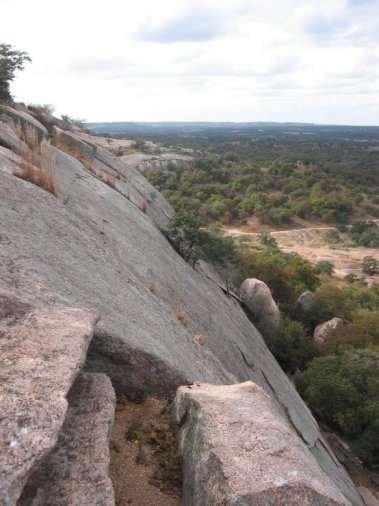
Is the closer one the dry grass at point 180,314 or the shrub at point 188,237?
the dry grass at point 180,314

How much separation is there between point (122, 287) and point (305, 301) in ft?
58.7

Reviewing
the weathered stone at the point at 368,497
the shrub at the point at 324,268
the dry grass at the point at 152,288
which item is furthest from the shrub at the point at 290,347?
the shrub at the point at 324,268

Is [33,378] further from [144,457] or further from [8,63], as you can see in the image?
[8,63]

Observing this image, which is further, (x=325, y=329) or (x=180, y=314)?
(x=325, y=329)

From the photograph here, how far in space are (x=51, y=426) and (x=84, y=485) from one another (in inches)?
22.1

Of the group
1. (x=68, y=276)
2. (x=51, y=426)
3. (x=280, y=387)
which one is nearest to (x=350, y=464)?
(x=280, y=387)

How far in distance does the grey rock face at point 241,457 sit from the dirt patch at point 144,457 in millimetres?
165

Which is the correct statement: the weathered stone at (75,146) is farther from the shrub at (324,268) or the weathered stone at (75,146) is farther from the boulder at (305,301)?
the shrub at (324,268)

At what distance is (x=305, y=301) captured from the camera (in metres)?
22.4

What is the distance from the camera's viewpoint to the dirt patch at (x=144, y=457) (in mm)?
3676

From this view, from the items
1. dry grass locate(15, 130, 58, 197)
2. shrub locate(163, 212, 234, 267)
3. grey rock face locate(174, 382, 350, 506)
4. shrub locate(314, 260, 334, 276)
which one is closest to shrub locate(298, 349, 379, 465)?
shrub locate(163, 212, 234, 267)

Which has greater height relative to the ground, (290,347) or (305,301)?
(290,347)

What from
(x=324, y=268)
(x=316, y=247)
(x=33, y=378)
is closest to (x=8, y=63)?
(x=33, y=378)

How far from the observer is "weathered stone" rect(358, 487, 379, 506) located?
36.3ft
